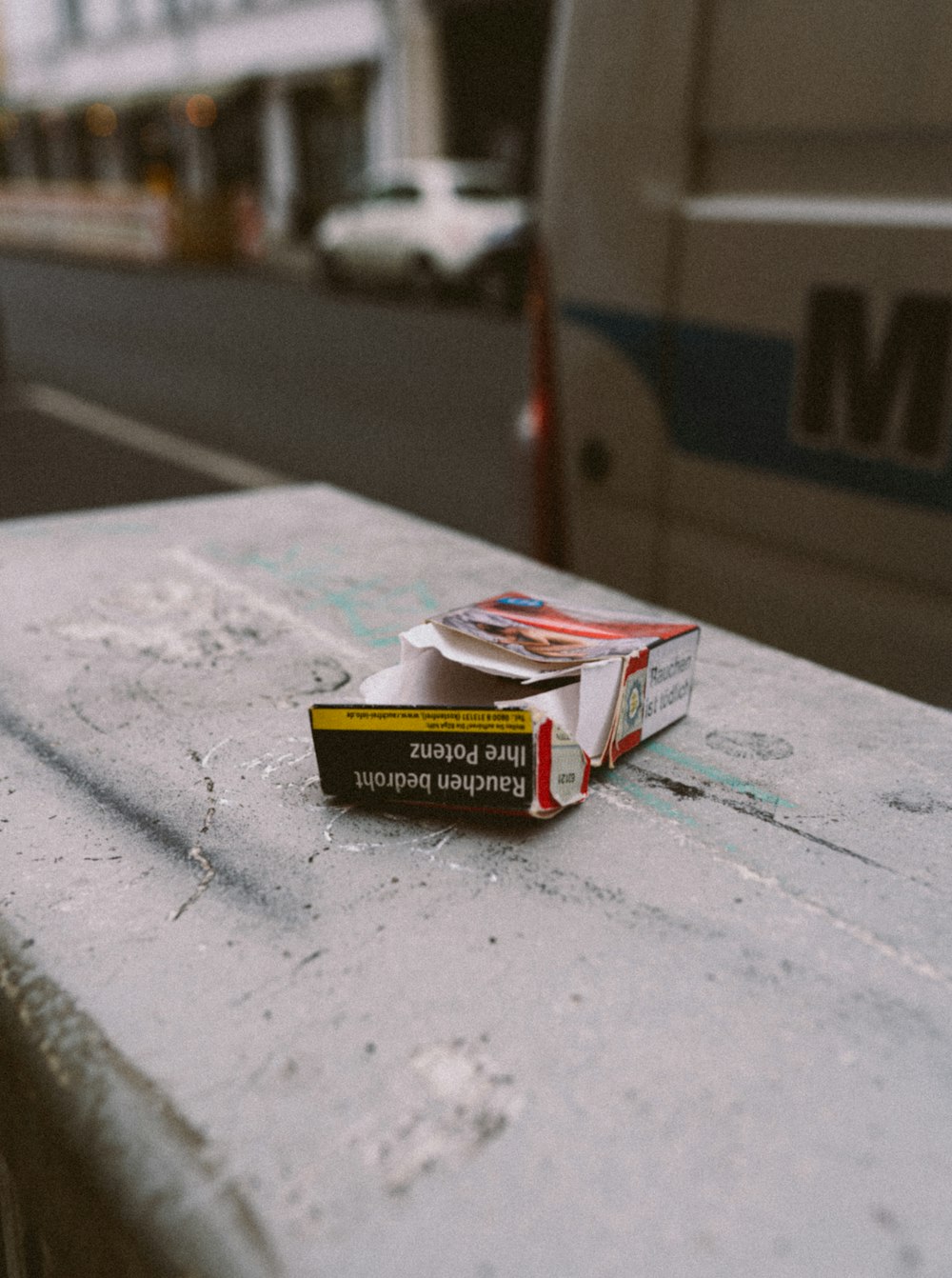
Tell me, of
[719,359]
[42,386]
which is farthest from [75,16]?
[719,359]

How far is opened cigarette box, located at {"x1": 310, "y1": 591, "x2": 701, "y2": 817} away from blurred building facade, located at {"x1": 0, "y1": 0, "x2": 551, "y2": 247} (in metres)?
19.9

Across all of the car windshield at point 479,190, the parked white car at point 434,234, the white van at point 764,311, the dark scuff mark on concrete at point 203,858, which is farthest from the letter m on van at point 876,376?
the car windshield at point 479,190

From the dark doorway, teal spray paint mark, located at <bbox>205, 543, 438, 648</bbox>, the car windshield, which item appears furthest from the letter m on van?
the dark doorway

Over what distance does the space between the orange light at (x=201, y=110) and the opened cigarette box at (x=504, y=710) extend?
28.7m

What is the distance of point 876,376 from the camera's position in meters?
2.07

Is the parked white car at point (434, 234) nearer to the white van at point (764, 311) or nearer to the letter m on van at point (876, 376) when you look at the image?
the white van at point (764, 311)

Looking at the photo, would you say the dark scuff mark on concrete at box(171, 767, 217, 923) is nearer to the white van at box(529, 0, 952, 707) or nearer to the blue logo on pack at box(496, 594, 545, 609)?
the blue logo on pack at box(496, 594, 545, 609)

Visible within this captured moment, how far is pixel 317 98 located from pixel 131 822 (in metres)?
25.4

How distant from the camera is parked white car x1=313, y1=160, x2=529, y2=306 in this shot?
14.7 metres

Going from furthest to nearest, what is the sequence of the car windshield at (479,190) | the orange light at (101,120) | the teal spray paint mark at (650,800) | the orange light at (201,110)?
the orange light at (101,120) < the orange light at (201,110) < the car windshield at (479,190) < the teal spray paint mark at (650,800)

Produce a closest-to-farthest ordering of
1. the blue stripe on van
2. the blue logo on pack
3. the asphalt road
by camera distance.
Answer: the blue logo on pack, the blue stripe on van, the asphalt road

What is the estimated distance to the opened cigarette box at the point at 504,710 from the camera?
47.0 inches

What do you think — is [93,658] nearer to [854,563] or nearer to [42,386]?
[854,563]

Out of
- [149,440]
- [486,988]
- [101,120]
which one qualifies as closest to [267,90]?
[101,120]
